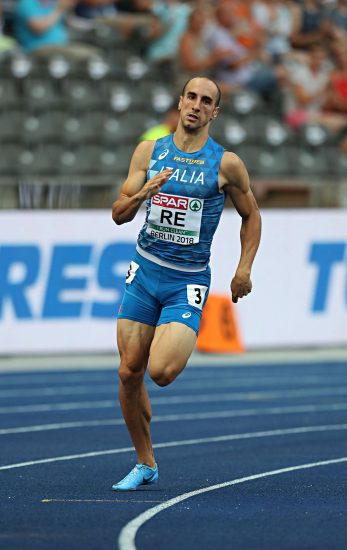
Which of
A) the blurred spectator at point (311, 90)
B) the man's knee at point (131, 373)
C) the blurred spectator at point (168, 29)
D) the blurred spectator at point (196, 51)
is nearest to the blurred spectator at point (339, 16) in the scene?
the blurred spectator at point (311, 90)

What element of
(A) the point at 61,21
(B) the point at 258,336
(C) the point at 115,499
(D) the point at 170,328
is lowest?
(B) the point at 258,336

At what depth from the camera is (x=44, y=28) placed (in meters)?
19.7

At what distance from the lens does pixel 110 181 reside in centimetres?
1672

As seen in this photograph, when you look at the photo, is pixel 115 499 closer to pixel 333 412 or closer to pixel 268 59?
pixel 333 412

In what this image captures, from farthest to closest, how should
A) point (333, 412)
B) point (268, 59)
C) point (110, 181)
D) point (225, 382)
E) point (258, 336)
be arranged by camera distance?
point (268, 59) → point (258, 336) → point (110, 181) → point (225, 382) → point (333, 412)

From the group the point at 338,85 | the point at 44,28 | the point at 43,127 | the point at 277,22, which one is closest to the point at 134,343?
the point at 43,127

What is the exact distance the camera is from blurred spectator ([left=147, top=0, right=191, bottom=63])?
21.0 metres

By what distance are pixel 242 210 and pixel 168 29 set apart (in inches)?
536

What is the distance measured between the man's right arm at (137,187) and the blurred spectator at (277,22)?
592 inches

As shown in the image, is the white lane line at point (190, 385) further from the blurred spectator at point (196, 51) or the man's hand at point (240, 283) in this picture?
the blurred spectator at point (196, 51)

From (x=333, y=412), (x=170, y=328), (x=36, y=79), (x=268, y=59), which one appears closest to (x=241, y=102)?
(x=268, y=59)

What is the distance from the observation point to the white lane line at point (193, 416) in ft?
37.6

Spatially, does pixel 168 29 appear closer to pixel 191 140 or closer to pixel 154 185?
pixel 191 140

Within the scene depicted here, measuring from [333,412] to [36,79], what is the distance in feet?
26.7
